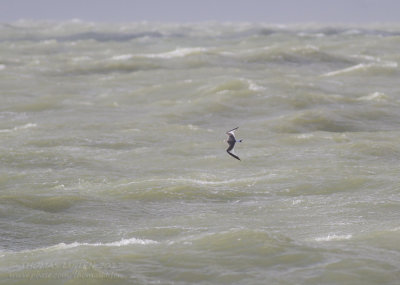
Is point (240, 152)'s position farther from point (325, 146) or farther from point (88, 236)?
point (88, 236)

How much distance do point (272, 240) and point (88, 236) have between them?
4.23 meters

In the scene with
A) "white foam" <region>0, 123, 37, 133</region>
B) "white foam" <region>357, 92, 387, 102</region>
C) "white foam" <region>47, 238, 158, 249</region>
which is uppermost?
"white foam" <region>0, 123, 37, 133</region>

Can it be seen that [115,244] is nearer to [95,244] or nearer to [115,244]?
[115,244]

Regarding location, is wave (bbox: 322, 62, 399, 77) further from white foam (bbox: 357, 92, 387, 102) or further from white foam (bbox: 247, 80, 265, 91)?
white foam (bbox: 357, 92, 387, 102)

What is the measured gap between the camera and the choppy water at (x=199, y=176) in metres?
14.6

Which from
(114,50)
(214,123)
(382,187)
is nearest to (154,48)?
(114,50)

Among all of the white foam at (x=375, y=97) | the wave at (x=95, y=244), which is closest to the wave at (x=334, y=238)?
the wave at (x=95, y=244)

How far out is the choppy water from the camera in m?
14.6

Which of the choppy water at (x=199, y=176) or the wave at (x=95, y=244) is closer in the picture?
the choppy water at (x=199, y=176)

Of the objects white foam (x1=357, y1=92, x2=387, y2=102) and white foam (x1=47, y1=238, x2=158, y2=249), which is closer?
Answer: white foam (x1=47, y1=238, x2=158, y2=249)

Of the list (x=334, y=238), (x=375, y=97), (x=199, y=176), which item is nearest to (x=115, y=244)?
(x=334, y=238)

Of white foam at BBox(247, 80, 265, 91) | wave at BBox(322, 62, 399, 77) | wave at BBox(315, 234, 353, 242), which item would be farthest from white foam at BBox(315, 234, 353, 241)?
wave at BBox(322, 62, 399, 77)

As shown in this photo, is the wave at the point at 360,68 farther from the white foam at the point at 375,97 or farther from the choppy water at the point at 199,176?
the white foam at the point at 375,97

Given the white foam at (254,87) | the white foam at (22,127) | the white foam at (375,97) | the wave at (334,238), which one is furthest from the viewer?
the white foam at (254,87)
